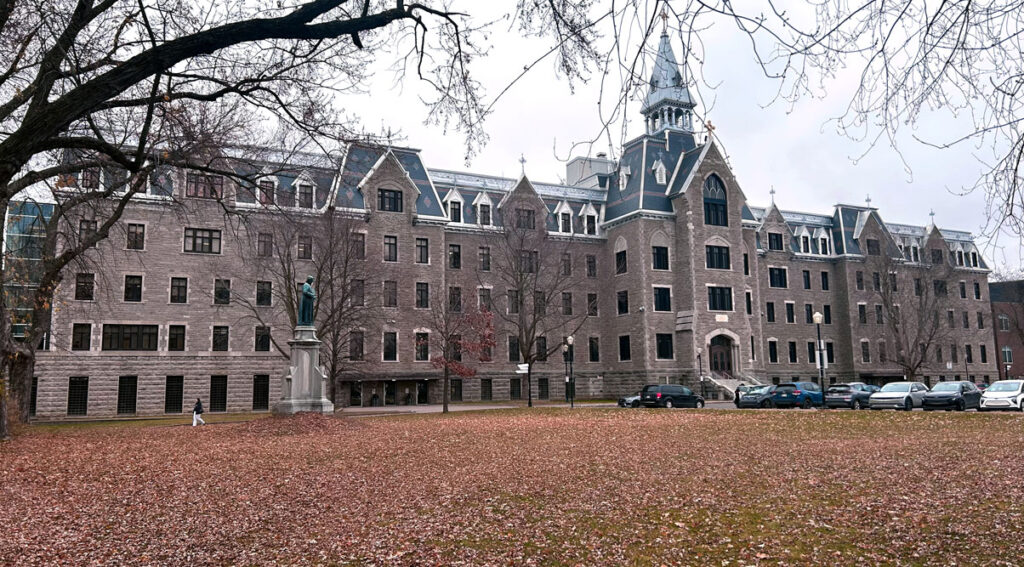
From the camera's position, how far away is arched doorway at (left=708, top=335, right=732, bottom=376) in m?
53.4

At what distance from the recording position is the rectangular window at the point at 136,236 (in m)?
43.9

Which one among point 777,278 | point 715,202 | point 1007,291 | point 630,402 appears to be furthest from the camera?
point 1007,291

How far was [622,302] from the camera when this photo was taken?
183ft

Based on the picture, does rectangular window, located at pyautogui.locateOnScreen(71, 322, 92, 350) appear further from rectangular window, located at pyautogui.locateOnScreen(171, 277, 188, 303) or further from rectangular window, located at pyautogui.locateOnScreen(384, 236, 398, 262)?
rectangular window, located at pyautogui.locateOnScreen(384, 236, 398, 262)

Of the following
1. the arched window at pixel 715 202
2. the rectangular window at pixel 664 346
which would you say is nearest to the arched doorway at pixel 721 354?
the rectangular window at pixel 664 346

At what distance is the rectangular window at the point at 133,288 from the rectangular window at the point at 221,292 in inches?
164

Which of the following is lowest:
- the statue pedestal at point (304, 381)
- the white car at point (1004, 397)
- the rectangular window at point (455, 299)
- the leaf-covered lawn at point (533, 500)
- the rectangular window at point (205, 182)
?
the leaf-covered lawn at point (533, 500)

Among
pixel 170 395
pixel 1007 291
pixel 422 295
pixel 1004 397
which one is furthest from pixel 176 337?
pixel 1007 291

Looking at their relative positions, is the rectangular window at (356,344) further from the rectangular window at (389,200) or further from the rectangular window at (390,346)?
the rectangular window at (389,200)

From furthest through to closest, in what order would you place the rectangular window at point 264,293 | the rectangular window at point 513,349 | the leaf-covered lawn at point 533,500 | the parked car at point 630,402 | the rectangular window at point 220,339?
the rectangular window at point 513,349
the rectangular window at point 264,293
the rectangular window at point 220,339
the parked car at point 630,402
the leaf-covered lawn at point 533,500

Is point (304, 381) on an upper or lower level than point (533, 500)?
upper

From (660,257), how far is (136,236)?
3508 centimetres

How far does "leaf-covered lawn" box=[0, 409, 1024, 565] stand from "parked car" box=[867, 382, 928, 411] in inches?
518

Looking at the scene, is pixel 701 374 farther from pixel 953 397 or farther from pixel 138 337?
pixel 138 337
